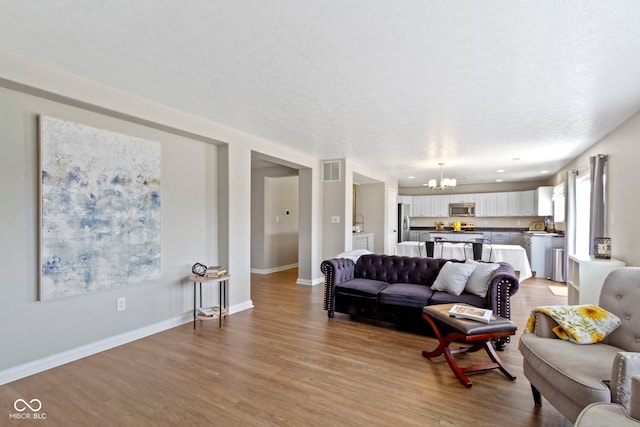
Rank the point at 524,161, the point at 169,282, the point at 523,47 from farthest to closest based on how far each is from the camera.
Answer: the point at 524,161 < the point at 169,282 < the point at 523,47

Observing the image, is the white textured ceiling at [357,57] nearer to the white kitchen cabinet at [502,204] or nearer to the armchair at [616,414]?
the armchair at [616,414]

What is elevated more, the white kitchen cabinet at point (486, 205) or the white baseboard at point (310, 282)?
the white kitchen cabinet at point (486, 205)

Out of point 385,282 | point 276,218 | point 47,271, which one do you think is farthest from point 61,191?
point 276,218

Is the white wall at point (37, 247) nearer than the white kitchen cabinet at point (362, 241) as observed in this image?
Yes

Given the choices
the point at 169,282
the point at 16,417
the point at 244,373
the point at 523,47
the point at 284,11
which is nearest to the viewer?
the point at 284,11

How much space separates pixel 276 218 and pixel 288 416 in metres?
5.71

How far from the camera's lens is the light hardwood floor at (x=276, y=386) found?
2.02 metres

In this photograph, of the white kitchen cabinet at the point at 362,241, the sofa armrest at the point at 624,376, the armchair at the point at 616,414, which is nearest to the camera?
the armchair at the point at 616,414

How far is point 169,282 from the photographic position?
12.1 ft

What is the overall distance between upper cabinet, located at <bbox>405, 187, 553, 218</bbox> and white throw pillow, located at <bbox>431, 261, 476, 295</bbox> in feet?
→ 19.9

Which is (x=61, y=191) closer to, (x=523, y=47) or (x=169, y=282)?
(x=169, y=282)

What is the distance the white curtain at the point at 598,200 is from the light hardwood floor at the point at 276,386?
8.08 feet

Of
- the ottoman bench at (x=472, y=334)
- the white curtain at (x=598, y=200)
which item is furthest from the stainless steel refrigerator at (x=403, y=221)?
the ottoman bench at (x=472, y=334)

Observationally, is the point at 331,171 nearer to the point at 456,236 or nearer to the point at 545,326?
the point at 545,326
